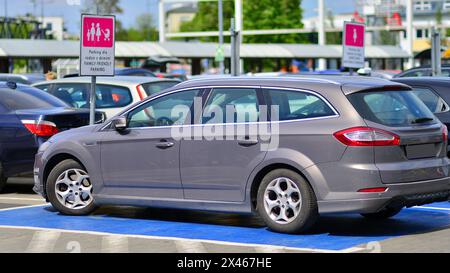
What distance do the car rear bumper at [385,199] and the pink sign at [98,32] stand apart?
5.82 m

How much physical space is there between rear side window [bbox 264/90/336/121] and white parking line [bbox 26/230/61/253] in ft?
7.98

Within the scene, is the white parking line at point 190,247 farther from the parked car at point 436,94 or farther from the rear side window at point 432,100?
the rear side window at point 432,100

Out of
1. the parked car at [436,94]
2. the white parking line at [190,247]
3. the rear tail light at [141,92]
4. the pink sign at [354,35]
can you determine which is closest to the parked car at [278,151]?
the white parking line at [190,247]

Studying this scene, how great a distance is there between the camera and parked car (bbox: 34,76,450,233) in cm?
913

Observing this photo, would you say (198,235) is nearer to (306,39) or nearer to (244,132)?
(244,132)

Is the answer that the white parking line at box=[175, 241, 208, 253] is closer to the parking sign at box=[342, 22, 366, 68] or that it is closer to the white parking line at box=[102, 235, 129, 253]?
the white parking line at box=[102, 235, 129, 253]

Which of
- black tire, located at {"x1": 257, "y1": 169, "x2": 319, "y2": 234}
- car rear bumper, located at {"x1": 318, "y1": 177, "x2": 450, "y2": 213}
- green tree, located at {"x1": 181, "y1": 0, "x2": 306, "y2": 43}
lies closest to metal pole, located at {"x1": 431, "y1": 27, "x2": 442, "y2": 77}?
car rear bumper, located at {"x1": 318, "y1": 177, "x2": 450, "y2": 213}

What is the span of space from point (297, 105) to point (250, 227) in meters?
1.41

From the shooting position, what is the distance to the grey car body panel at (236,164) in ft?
29.9

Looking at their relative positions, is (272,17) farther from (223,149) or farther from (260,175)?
(260,175)

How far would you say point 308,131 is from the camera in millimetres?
9320

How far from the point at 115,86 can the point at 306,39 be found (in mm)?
89907

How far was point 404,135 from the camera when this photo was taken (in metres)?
9.26
